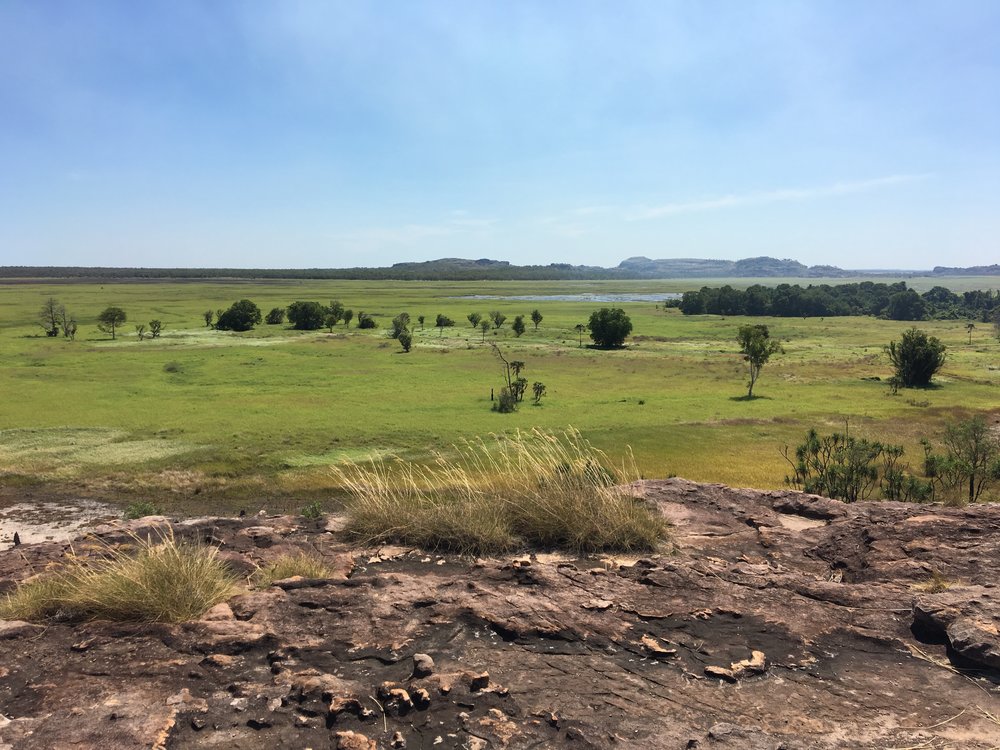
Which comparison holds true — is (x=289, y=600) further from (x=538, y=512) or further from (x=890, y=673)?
(x=890, y=673)

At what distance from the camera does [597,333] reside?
238 ft

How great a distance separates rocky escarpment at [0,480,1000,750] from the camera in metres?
4.64

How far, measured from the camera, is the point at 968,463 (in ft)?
70.5

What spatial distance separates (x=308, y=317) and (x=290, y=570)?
81.2m

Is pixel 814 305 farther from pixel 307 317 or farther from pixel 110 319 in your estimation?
pixel 110 319

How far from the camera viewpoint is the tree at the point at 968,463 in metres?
20.5

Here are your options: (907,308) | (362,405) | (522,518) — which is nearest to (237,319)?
(362,405)

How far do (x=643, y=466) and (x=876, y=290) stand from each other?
545 ft

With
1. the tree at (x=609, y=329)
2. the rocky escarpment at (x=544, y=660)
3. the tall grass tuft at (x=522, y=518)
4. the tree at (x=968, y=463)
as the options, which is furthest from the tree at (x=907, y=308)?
the tall grass tuft at (x=522, y=518)

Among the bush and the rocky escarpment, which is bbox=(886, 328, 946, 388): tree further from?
the bush

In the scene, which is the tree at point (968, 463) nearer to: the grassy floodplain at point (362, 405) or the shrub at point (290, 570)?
the grassy floodplain at point (362, 405)

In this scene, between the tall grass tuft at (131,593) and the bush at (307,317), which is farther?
the bush at (307,317)

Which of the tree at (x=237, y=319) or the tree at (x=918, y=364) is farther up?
the tree at (x=237, y=319)

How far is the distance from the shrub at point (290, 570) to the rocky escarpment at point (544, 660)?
0.79ft
